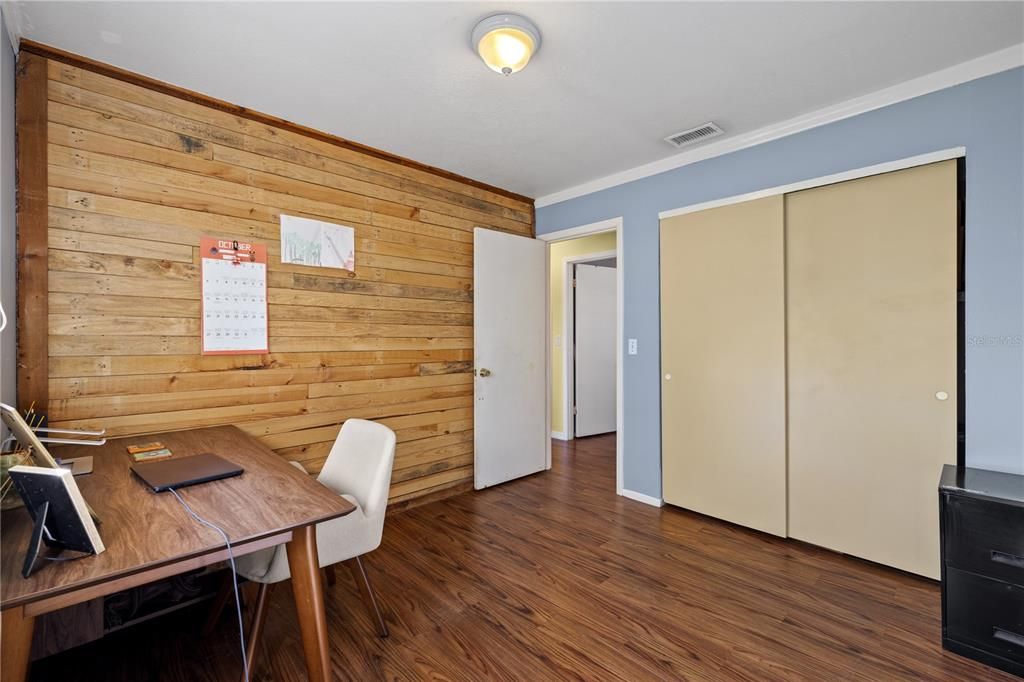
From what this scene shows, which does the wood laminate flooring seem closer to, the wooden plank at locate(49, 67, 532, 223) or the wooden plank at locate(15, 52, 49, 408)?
the wooden plank at locate(15, 52, 49, 408)

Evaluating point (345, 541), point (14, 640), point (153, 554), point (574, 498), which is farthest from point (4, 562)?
point (574, 498)

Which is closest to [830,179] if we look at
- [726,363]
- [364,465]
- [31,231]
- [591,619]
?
[726,363]

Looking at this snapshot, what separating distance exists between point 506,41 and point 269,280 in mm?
1776

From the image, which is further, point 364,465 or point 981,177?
point 981,177

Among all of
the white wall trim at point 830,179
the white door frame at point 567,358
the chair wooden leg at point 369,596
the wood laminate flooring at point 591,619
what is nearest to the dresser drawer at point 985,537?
the wood laminate flooring at point 591,619

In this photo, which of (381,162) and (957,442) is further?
(381,162)

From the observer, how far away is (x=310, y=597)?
4.42 ft

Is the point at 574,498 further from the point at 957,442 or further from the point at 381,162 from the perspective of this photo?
the point at 381,162

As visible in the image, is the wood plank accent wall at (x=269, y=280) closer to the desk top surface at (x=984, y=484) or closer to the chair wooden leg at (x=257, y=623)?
the chair wooden leg at (x=257, y=623)

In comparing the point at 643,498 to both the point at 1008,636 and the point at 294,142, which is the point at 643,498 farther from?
the point at 294,142

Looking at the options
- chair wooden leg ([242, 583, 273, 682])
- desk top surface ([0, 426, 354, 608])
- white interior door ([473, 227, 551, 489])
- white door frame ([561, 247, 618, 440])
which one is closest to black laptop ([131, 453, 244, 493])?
desk top surface ([0, 426, 354, 608])

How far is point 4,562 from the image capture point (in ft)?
3.27

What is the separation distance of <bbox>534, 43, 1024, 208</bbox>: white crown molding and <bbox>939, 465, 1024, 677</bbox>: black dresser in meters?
1.82

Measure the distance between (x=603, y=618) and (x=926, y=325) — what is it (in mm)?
2082
